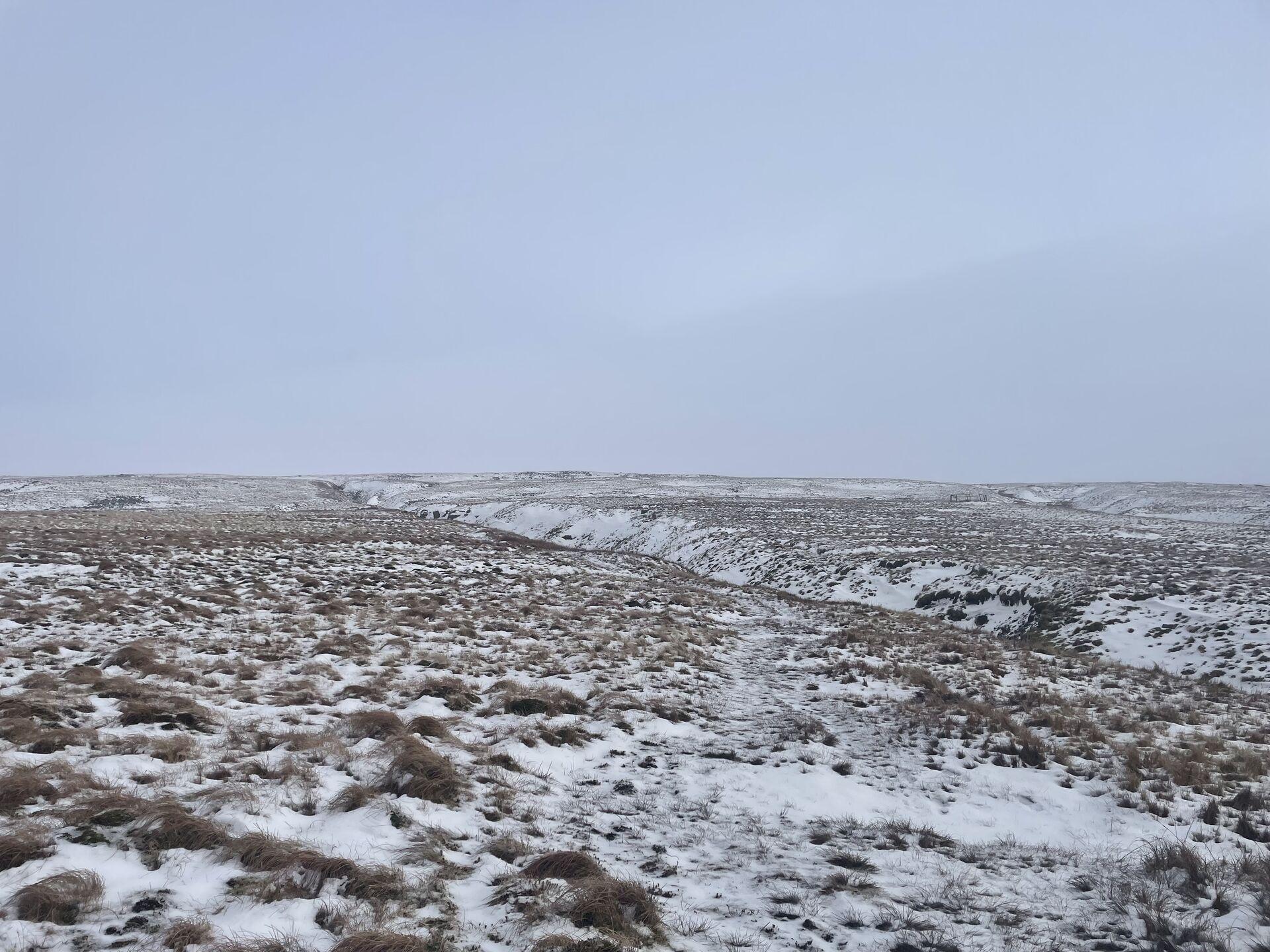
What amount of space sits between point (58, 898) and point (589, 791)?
4.64 meters

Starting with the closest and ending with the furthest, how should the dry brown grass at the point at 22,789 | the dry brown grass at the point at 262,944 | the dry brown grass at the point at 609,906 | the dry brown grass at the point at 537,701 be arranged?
the dry brown grass at the point at 262,944, the dry brown grass at the point at 609,906, the dry brown grass at the point at 22,789, the dry brown grass at the point at 537,701

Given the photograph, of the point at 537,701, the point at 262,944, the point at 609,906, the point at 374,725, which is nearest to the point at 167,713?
the point at 374,725

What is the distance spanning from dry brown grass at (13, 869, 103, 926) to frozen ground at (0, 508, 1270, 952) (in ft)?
0.05

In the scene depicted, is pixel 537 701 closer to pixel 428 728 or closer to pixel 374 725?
pixel 428 728

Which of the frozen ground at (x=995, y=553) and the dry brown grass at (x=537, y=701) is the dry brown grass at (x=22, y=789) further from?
the frozen ground at (x=995, y=553)

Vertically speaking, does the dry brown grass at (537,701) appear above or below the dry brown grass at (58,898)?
below

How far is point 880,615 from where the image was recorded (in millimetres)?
19422

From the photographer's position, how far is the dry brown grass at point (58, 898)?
175 inches

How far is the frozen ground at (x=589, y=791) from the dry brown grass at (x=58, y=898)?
0.02 metres

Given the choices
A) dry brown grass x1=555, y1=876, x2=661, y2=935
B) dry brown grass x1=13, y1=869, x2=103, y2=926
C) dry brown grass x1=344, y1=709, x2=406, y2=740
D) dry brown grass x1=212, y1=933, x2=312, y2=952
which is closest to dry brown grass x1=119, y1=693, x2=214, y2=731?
dry brown grass x1=344, y1=709, x2=406, y2=740

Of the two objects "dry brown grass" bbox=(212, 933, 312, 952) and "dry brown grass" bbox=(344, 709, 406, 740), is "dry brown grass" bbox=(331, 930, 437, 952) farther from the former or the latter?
"dry brown grass" bbox=(344, 709, 406, 740)

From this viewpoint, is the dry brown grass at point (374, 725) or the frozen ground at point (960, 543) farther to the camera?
the frozen ground at point (960, 543)

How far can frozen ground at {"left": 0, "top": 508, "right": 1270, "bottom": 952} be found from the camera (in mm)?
4910

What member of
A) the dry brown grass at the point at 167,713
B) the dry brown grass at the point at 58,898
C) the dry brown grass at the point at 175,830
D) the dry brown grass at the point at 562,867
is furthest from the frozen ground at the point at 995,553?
the dry brown grass at the point at 167,713
